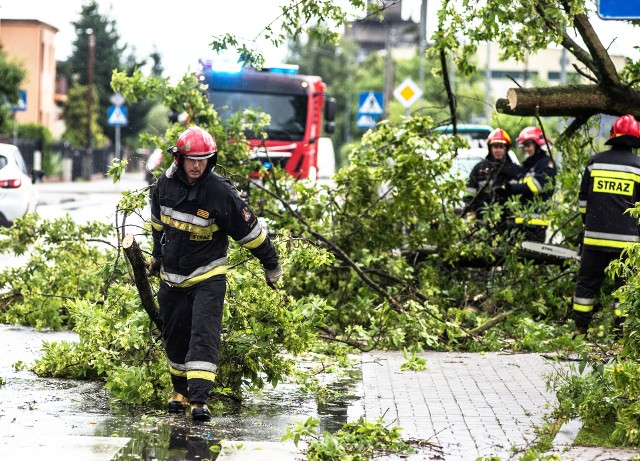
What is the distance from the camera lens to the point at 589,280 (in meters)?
9.98

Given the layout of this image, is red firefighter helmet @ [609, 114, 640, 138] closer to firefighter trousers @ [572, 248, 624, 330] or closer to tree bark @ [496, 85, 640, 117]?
tree bark @ [496, 85, 640, 117]

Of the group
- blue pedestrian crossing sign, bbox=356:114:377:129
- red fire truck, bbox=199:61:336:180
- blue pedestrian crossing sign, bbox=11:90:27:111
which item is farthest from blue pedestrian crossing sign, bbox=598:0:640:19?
blue pedestrian crossing sign, bbox=11:90:27:111

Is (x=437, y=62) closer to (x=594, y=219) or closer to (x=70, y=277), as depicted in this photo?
(x=594, y=219)

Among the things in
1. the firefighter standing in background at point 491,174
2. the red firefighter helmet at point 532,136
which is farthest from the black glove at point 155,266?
the red firefighter helmet at point 532,136

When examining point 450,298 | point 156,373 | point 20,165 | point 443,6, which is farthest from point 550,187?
point 20,165

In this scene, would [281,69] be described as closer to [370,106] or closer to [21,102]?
[370,106]

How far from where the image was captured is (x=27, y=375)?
323 inches

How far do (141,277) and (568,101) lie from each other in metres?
3.98

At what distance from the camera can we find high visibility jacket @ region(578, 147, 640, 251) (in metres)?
9.73

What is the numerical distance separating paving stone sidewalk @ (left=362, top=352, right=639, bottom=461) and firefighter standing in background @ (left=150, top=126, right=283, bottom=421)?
1.08 m

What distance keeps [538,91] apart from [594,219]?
1283 millimetres

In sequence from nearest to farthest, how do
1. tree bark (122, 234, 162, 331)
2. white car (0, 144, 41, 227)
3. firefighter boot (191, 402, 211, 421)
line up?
firefighter boot (191, 402, 211, 421)
tree bark (122, 234, 162, 331)
white car (0, 144, 41, 227)

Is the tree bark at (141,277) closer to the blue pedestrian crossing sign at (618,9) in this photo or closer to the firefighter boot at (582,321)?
the blue pedestrian crossing sign at (618,9)

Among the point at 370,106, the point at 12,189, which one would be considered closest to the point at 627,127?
the point at 12,189
